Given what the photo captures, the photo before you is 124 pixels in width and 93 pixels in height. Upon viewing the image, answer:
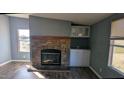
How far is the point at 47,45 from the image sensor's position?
15.9ft

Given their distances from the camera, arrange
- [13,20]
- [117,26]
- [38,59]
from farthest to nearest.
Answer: [13,20]
[38,59]
[117,26]

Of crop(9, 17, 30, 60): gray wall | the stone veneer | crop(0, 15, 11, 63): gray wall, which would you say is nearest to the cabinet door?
the stone veneer

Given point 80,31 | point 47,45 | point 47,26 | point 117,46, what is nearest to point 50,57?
point 47,45

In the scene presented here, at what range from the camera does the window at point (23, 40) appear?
18.4ft

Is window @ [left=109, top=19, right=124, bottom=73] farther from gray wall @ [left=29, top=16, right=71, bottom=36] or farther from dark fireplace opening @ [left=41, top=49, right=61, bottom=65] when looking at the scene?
dark fireplace opening @ [left=41, top=49, right=61, bottom=65]

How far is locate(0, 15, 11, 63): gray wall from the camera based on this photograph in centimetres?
494

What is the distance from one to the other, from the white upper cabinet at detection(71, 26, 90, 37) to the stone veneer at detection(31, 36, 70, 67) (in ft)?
1.59

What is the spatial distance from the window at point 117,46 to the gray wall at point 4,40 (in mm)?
4405

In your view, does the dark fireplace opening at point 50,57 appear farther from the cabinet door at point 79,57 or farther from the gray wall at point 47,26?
the gray wall at point 47,26

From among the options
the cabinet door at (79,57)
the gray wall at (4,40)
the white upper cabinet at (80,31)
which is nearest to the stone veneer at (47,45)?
the cabinet door at (79,57)
